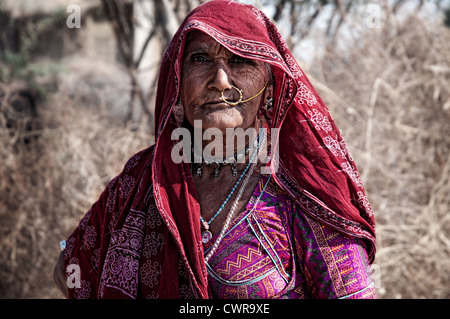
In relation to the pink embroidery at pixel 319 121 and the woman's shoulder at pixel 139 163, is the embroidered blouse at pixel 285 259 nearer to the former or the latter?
the pink embroidery at pixel 319 121

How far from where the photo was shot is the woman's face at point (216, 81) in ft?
5.87

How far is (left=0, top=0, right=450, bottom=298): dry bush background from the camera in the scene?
4.04 m

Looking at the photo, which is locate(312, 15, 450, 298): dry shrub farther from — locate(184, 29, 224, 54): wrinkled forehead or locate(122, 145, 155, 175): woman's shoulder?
locate(184, 29, 224, 54): wrinkled forehead

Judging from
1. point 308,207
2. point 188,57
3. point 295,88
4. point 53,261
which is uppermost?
point 188,57

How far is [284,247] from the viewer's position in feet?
5.59

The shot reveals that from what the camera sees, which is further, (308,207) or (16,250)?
(16,250)

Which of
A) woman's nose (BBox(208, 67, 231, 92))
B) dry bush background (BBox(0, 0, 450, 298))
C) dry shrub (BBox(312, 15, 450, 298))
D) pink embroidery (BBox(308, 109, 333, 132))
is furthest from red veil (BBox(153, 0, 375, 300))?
dry bush background (BBox(0, 0, 450, 298))

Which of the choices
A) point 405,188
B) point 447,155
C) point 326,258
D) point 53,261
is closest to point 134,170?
point 326,258

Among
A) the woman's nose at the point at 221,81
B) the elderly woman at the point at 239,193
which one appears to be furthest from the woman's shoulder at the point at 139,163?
the woman's nose at the point at 221,81

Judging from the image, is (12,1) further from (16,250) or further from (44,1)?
(16,250)

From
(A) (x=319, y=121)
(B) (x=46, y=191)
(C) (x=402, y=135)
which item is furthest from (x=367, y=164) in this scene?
(B) (x=46, y=191)

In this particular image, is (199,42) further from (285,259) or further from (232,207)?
(285,259)

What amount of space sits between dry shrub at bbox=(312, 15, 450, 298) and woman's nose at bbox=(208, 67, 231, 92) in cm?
254
